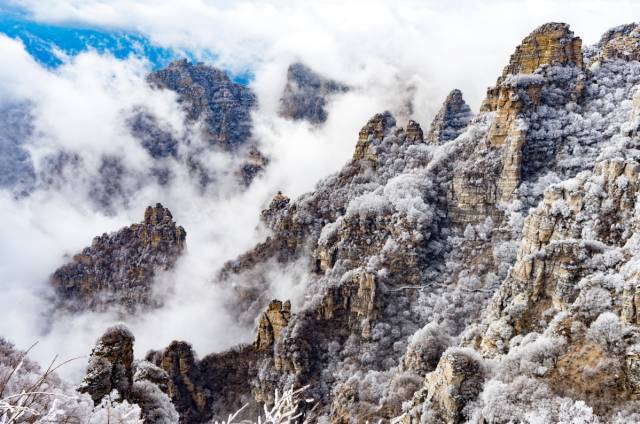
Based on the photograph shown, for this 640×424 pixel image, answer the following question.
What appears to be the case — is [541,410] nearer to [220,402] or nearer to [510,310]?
[510,310]

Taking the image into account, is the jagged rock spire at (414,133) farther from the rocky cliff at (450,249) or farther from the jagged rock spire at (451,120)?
the jagged rock spire at (451,120)

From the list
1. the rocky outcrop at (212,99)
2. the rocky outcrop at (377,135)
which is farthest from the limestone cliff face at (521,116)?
the rocky outcrop at (212,99)

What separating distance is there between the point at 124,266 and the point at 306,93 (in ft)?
327

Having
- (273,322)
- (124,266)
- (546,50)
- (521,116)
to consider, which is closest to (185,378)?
(273,322)

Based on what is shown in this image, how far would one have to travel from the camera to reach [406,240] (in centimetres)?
5938

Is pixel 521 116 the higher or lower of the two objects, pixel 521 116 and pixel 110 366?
the higher

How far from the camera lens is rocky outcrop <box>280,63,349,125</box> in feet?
591

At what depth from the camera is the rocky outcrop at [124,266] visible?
335 feet

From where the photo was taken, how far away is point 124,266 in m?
107

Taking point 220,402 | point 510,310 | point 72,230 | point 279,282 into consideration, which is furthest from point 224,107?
point 510,310

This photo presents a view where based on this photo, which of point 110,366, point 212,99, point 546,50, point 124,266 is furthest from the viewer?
point 212,99

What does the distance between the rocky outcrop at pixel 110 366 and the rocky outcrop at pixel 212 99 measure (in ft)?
495

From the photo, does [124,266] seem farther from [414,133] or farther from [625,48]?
[625,48]

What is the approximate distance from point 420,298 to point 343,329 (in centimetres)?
913
